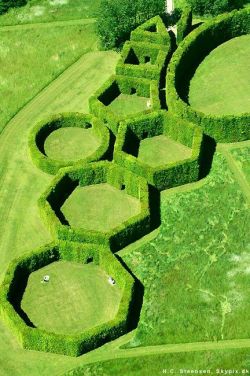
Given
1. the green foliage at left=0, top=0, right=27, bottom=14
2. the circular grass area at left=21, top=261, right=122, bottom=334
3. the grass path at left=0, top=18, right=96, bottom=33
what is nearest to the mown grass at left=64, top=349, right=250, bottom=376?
the circular grass area at left=21, top=261, right=122, bottom=334

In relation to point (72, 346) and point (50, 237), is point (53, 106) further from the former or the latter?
point (72, 346)

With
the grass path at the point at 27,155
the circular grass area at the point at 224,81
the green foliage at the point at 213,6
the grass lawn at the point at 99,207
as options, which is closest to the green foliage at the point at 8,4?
the grass path at the point at 27,155

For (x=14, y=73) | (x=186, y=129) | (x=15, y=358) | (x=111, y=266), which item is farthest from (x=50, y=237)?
(x=14, y=73)

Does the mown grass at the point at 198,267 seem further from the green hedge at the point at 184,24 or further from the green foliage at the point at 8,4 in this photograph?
the green foliage at the point at 8,4

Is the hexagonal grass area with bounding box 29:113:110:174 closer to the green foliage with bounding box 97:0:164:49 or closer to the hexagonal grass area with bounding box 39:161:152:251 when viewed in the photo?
the hexagonal grass area with bounding box 39:161:152:251

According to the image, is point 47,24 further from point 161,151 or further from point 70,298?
point 70,298

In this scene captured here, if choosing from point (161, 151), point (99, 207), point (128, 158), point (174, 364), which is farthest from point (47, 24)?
point (174, 364)
